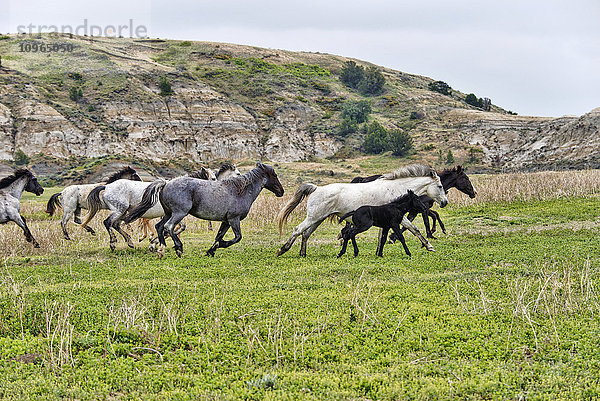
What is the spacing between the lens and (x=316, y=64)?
103m

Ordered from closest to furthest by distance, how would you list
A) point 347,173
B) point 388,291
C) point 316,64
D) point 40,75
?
point 388,291 < point 347,173 < point 40,75 < point 316,64

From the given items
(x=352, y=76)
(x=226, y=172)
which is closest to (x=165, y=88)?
(x=352, y=76)

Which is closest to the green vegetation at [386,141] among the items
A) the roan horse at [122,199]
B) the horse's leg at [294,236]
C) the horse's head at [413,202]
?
the roan horse at [122,199]

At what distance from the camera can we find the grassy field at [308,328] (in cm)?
516

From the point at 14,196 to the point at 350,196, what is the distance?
10.0 metres

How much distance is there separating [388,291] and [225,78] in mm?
77407

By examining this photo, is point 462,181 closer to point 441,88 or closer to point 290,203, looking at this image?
point 290,203

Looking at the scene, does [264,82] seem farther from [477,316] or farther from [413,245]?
[477,316]

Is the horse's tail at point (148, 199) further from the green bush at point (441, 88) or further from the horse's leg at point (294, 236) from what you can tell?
the green bush at point (441, 88)

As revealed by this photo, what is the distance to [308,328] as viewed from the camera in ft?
22.0

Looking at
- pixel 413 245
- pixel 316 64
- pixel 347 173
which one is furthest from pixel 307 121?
pixel 413 245

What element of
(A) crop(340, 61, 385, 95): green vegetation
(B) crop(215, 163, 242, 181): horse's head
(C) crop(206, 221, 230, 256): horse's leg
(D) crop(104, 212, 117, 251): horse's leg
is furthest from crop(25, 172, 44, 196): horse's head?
(A) crop(340, 61, 385, 95): green vegetation

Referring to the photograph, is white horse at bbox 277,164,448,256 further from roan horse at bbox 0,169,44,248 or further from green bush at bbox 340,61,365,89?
green bush at bbox 340,61,365,89

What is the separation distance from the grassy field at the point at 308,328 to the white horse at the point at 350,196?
1.02 metres
